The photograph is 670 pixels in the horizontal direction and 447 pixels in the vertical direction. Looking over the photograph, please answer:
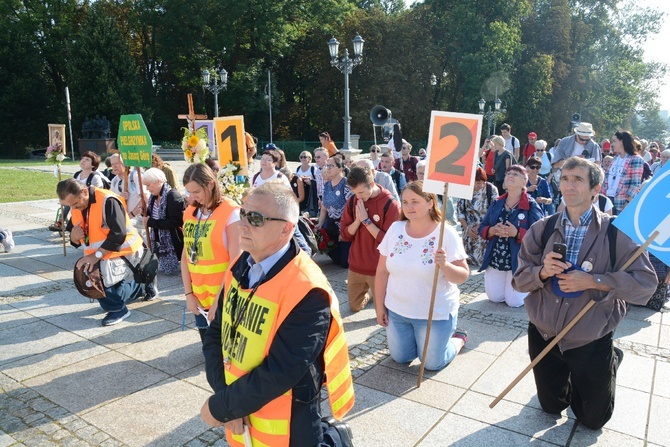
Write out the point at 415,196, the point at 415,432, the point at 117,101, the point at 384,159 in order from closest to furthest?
the point at 415,432, the point at 415,196, the point at 384,159, the point at 117,101

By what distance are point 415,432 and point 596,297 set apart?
5.09 ft

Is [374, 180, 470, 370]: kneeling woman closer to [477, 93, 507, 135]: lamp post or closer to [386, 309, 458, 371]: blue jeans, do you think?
[386, 309, 458, 371]: blue jeans

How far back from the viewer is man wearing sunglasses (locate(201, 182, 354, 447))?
2.20 m

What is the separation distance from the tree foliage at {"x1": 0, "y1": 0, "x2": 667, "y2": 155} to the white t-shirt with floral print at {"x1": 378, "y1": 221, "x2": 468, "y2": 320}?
114 ft

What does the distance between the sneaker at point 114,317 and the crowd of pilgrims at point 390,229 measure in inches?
26.6

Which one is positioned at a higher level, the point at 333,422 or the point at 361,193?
the point at 361,193

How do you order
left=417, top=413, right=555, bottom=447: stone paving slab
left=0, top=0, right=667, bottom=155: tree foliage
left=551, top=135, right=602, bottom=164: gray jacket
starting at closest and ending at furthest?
left=417, top=413, right=555, bottom=447: stone paving slab < left=551, top=135, right=602, bottom=164: gray jacket < left=0, top=0, right=667, bottom=155: tree foliage

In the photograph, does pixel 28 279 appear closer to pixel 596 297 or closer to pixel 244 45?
pixel 596 297

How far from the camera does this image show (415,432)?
3596 mm

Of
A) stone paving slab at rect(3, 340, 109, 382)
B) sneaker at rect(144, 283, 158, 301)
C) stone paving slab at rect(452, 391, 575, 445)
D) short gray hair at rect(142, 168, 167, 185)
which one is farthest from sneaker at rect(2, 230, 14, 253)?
stone paving slab at rect(452, 391, 575, 445)

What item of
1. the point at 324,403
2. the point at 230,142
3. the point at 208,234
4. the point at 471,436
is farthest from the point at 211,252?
the point at 230,142

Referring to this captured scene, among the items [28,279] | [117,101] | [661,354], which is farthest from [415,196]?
[117,101]

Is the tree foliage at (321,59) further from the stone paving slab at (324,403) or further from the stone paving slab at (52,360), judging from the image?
the stone paving slab at (52,360)

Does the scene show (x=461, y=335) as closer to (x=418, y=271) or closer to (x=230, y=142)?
(x=418, y=271)
